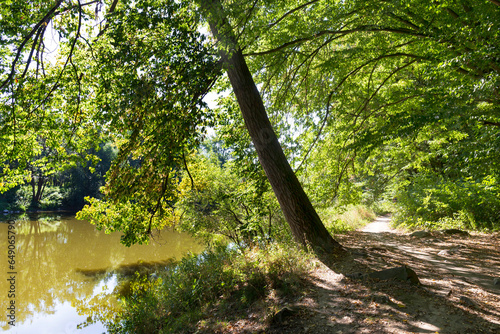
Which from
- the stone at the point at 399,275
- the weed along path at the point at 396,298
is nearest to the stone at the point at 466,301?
the weed along path at the point at 396,298

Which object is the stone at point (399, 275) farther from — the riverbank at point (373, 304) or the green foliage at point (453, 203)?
the green foliage at point (453, 203)

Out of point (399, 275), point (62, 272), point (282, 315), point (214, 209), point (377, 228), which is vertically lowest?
point (377, 228)

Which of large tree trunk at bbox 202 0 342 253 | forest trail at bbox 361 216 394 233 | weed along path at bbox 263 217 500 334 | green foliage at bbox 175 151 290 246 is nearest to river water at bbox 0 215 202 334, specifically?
green foliage at bbox 175 151 290 246

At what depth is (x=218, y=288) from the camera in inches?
200

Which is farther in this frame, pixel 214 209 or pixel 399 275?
pixel 214 209

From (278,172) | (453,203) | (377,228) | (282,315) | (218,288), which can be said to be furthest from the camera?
(377,228)

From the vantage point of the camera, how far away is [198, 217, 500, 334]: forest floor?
10.2ft

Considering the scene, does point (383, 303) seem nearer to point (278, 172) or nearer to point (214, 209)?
point (278, 172)

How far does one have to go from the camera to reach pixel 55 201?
3719 centimetres

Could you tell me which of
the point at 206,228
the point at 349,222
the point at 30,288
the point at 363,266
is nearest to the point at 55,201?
the point at 30,288

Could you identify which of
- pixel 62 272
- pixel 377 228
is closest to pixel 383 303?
pixel 377 228

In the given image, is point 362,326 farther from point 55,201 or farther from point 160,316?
point 55,201

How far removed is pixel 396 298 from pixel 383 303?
0.24m

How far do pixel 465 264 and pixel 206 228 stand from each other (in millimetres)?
7684
